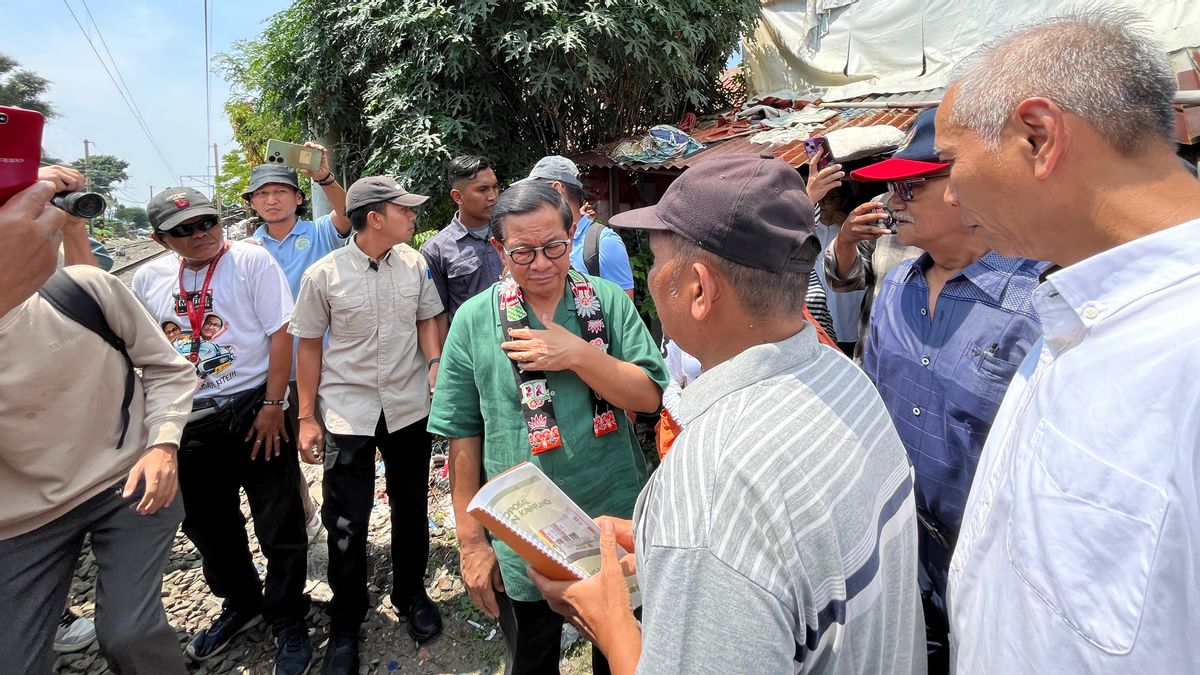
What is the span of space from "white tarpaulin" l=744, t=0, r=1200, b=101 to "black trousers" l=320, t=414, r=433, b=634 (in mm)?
7918

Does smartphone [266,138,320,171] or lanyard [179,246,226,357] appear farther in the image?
smartphone [266,138,320,171]

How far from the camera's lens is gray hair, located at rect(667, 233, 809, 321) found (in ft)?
3.46

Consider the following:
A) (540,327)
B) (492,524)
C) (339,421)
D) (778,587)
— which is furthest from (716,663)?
(339,421)

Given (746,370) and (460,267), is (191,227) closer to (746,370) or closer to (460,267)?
(460,267)

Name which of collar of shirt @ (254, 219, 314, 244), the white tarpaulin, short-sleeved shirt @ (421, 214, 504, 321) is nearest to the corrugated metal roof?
the white tarpaulin

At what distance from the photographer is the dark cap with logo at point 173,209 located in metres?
2.81

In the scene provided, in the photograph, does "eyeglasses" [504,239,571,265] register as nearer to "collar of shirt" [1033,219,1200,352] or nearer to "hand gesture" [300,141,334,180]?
"collar of shirt" [1033,219,1200,352]

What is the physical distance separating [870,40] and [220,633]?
10.1 metres

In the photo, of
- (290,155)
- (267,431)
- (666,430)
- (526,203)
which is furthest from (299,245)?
(666,430)

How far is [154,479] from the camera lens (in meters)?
Answer: 2.05

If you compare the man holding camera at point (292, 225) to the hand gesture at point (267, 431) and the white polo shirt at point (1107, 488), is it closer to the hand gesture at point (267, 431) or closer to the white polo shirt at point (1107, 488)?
the hand gesture at point (267, 431)

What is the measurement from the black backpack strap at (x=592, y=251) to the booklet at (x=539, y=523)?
1933 millimetres

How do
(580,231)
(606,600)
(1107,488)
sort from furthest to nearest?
(580,231)
(606,600)
(1107,488)

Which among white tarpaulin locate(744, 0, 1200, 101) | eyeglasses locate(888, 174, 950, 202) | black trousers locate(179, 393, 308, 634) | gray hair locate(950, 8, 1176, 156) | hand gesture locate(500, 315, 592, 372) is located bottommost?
black trousers locate(179, 393, 308, 634)
